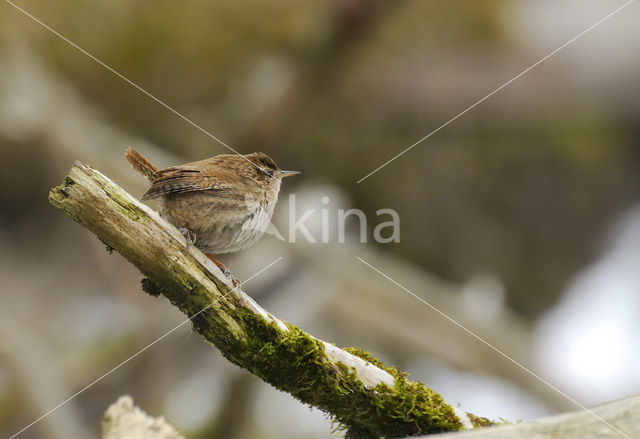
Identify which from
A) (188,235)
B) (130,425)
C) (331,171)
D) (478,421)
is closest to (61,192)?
(188,235)

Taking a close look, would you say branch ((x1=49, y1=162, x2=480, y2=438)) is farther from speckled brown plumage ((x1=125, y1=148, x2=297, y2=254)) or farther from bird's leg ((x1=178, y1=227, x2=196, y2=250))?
speckled brown plumage ((x1=125, y1=148, x2=297, y2=254))

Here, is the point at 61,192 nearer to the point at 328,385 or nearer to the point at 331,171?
the point at 328,385

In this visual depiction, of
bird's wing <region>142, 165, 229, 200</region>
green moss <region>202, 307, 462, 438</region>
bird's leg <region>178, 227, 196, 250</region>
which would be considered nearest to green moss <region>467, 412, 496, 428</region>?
green moss <region>202, 307, 462, 438</region>

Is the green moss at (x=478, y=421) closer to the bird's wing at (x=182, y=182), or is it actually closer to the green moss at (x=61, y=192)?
the bird's wing at (x=182, y=182)

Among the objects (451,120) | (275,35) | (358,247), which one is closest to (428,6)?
(451,120)

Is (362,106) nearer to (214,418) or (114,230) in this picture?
(214,418)

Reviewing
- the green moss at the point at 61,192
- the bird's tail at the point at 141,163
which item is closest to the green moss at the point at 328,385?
the green moss at the point at 61,192
